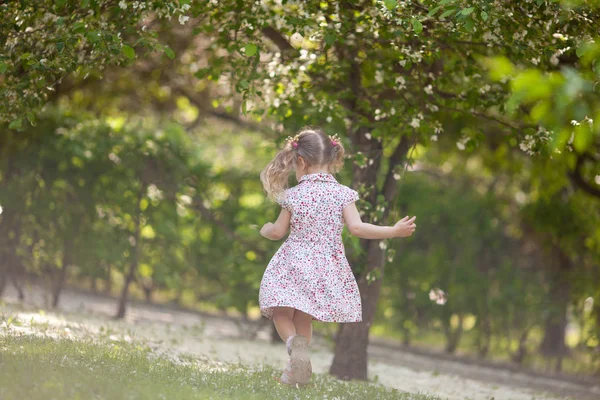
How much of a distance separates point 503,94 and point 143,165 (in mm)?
3828

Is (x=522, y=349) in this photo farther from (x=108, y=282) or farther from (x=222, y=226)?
(x=108, y=282)

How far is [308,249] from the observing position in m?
4.68

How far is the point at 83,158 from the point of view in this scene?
7.59m

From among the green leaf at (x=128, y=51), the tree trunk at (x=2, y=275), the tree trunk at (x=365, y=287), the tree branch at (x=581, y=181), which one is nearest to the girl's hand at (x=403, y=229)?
the tree trunk at (x=365, y=287)

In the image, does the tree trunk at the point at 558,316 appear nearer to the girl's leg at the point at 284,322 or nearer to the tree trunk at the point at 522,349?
the tree trunk at the point at 522,349

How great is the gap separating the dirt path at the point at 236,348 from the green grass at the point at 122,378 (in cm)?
83

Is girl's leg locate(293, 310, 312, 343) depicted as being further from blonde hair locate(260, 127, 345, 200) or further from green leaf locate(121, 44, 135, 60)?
green leaf locate(121, 44, 135, 60)

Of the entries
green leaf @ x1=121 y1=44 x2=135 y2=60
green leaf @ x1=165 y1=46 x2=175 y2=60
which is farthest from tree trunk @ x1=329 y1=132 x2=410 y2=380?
green leaf @ x1=121 y1=44 x2=135 y2=60

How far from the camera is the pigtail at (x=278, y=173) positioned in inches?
190

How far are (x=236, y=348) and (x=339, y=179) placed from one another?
2.29m

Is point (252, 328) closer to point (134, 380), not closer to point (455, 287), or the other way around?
point (455, 287)

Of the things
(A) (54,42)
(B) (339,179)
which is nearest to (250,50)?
(A) (54,42)

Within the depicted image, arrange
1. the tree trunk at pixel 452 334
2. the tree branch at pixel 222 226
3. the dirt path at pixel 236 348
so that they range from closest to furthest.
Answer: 1. the dirt path at pixel 236 348
2. the tree branch at pixel 222 226
3. the tree trunk at pixel 452 334

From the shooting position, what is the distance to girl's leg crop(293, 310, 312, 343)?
4.82 metres
